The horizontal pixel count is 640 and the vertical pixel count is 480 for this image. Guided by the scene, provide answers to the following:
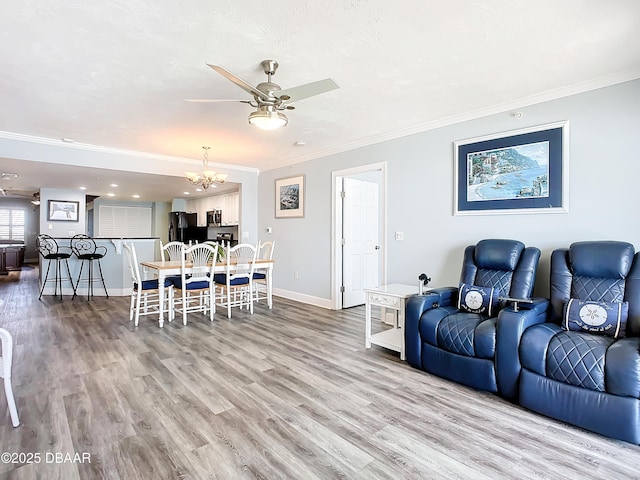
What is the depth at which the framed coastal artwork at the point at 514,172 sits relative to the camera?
3021 millimetres

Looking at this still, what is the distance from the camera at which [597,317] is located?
2.38 meters

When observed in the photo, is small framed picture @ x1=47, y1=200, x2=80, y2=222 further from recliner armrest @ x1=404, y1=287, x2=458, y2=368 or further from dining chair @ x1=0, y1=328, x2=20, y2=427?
recliner armrest @ x1=404, y1=287, x2=458, y2=368

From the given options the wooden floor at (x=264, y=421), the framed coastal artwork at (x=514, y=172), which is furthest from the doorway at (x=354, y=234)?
the wooden floor at (x=264, y=421)

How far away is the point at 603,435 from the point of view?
6.61ft

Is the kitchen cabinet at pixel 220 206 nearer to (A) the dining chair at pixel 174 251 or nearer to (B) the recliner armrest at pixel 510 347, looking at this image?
(A) the dining chair at pixel 174 251

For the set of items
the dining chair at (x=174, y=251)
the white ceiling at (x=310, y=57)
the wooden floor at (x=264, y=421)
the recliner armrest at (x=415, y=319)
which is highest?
the white ceiling at (x=310, y=57)

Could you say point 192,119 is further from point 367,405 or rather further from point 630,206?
point 630,206

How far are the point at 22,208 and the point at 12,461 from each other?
13697 mm

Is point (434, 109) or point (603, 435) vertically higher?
point (434, 109)

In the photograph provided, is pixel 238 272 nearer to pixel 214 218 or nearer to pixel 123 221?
pixel 214 218

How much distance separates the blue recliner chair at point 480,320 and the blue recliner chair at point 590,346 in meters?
0.12

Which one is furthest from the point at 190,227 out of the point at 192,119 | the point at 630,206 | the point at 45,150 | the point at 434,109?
the point at 630,206

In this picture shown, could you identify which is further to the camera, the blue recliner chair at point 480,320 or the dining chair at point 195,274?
the dining chair at point 195,274

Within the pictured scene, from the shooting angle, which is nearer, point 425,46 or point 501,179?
point 425,46
